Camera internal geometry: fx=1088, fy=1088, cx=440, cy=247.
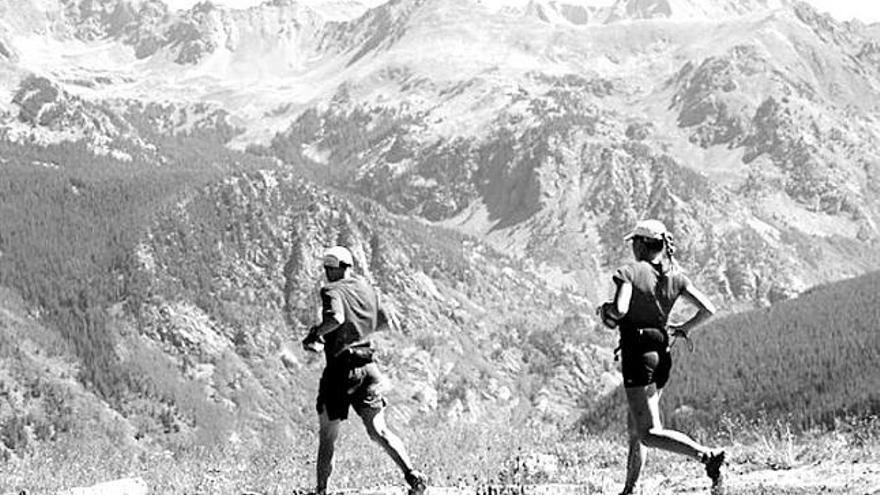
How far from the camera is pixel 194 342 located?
423 feet

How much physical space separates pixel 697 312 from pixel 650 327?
0.71 meters

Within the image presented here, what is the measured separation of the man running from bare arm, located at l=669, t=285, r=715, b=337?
114 inches

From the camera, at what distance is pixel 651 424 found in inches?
400

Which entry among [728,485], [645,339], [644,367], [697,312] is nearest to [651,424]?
[644,367]

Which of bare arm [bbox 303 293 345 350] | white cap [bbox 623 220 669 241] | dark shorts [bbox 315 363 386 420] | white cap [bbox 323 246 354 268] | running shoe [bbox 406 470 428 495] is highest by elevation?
white cap [bbox 623 220 669 241]

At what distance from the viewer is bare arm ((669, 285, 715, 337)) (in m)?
10.2

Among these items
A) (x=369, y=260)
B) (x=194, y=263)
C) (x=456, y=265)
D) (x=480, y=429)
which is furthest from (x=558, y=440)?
(x=456, y=265)

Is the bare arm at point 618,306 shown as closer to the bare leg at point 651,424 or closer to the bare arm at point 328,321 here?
the bare leg at point 651,424

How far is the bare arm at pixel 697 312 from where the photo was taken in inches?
402

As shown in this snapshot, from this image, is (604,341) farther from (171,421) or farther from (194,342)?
(171,421)

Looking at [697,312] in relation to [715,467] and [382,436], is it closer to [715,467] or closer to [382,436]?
[715,467]

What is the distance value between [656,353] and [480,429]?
24.1 feet

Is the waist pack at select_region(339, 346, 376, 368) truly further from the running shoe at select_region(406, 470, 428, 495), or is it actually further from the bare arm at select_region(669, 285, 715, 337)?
the bare arm at select_region(669, 285, 715, 337)

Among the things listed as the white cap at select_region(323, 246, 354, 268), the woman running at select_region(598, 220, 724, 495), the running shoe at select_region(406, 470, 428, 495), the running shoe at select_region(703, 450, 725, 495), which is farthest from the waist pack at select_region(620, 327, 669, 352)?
the white cap at select_region(323, 246, 354, 268)
